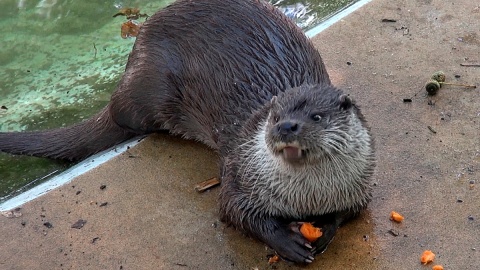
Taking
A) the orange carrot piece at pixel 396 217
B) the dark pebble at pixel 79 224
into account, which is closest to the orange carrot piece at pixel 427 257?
the orange carrot piece at pixel 396 217

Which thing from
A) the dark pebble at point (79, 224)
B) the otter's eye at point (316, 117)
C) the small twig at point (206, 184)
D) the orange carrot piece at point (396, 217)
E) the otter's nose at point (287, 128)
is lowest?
the orange carrot piece at point (396, 217)

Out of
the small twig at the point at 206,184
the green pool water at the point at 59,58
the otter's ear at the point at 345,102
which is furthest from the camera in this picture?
the green pool water at the point at 59,58

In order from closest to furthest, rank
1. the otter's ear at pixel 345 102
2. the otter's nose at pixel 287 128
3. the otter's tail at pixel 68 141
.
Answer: the otter's nose at pixel 287 128 → the otter's ear at pixel 345 102 → the otter's tail at pixel 68 141

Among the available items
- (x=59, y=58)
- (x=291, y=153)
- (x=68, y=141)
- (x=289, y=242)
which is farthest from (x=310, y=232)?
(x=59, y=58)

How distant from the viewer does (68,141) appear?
3.03 meters

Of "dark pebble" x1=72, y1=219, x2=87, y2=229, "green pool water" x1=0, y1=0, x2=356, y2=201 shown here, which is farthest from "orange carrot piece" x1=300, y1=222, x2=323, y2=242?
"green pool water" x1=0, y1=0, x2=356, y2=201

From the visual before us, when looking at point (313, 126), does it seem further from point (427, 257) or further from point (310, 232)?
point (427, 257)

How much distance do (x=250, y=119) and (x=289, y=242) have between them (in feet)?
1.58

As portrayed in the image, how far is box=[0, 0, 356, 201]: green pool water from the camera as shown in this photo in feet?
11.8

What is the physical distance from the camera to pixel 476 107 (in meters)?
2.93

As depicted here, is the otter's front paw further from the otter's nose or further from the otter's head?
the otter's nose

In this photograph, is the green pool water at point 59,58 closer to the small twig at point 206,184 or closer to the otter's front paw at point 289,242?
the small twig at point 206,184

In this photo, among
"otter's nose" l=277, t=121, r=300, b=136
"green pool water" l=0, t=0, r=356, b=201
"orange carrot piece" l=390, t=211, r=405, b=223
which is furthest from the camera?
"green pool water" l=0, t=0, r=356, b=201

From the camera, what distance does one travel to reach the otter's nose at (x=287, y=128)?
2.00 meters
